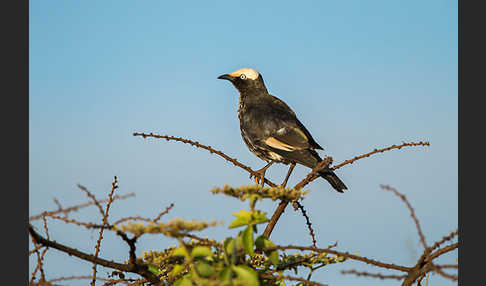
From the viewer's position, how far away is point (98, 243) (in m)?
2.42

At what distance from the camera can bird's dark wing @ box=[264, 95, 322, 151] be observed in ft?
15.8

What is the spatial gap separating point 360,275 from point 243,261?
1.54ft

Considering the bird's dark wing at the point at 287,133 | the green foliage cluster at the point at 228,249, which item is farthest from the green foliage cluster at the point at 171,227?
the bird's dark wing at the point at 287,133

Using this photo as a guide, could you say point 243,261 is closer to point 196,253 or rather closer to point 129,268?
point 196,253

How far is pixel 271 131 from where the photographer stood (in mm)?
5055

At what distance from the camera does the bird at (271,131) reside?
4.69 metres

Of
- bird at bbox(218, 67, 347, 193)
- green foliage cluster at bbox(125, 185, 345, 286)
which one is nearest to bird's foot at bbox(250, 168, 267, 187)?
bird at bbox(218, 67, 347, 193)

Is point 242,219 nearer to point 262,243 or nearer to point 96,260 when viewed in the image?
point 262,243

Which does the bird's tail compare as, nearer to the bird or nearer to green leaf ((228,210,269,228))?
the bird

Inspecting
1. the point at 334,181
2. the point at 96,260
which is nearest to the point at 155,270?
the point at 96,260

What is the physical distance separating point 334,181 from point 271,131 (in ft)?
3.32

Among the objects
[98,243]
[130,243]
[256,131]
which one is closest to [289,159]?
[256,131]

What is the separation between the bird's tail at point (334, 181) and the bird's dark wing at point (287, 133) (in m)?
0.52

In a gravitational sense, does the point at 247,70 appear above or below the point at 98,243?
above
